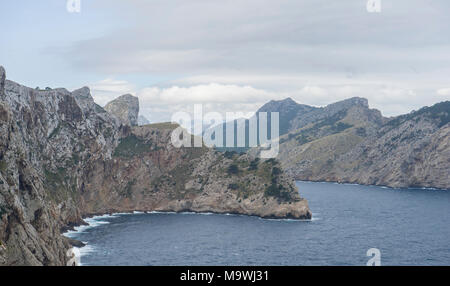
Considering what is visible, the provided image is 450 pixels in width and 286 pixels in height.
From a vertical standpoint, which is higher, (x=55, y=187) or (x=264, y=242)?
(x=55, y=187)

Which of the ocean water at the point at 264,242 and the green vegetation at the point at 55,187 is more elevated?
the green vegetation at the point at 55,187

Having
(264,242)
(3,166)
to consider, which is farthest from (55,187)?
(264,242)

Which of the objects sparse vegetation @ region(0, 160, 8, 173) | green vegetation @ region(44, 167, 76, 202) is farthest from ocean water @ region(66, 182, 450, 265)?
sparse vegetation @ region(0, 160, 8, 173)

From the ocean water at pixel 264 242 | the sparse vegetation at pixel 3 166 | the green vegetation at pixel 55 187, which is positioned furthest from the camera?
the green vegetation at pixel 55 187

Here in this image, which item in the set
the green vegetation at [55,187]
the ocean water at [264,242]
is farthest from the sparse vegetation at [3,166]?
the green vegetation at [55,187]

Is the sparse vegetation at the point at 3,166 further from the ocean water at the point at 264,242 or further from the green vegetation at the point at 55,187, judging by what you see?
the green vegetation at the point at 55,187

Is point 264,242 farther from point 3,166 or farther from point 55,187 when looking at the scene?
point 55,187

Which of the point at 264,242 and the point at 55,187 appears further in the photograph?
the point at 55,187

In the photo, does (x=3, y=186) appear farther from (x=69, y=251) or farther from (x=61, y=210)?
(x=61, y=210)

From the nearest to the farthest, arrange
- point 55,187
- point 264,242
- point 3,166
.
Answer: point 3,166
point 264,242
point 55,187

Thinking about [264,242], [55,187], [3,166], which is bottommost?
[264,242]

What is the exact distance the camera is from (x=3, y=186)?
101 m

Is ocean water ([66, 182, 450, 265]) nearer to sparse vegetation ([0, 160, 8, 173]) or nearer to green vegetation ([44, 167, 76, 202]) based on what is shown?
green vegetation ([44, 167, 76, 202])
